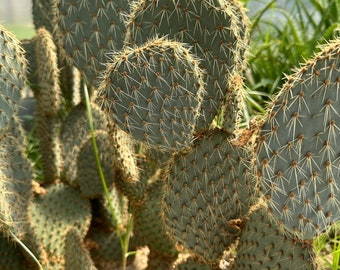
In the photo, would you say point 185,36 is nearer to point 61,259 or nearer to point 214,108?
point 214,108

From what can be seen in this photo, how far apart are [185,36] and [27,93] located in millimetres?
2163

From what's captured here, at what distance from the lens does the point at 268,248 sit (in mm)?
1389

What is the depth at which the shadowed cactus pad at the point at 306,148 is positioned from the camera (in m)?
1.11

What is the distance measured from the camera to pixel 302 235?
1245 mm

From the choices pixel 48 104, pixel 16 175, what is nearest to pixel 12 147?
pixel 16 175

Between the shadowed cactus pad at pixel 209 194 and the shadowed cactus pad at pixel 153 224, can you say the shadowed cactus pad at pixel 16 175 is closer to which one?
the shadowed cactus pad at pixel 153 224

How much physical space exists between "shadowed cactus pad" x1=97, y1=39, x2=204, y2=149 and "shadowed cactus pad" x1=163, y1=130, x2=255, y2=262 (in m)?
0.14

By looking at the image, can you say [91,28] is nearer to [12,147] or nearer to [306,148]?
[12,147]

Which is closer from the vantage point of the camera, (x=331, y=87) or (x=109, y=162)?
(x=331, y=87)

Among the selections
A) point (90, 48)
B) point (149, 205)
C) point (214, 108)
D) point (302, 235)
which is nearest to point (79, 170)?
point (149, 205)

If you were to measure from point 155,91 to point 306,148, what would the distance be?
356 mm

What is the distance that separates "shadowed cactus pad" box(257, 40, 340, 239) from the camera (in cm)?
111

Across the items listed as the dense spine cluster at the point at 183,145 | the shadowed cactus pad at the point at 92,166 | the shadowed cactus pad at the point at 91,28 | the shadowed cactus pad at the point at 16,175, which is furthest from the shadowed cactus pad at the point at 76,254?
the shadowed cactus pad at the point at 91,28

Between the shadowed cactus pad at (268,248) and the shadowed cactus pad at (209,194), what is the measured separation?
0.16 ft
